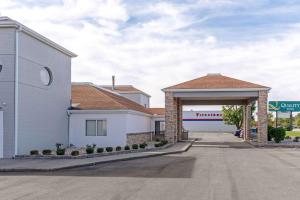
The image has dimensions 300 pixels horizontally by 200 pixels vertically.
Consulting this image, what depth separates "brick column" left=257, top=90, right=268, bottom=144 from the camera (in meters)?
34.8

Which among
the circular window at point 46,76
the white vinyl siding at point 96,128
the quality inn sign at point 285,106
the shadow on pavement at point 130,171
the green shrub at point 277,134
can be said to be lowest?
the shadow on pavement at point 130,171

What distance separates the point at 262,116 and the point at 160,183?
23430 mm

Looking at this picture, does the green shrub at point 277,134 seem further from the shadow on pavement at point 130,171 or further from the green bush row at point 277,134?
the shadow on pavement at point 130,171

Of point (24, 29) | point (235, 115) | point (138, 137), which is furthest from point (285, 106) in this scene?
point (24, 29)

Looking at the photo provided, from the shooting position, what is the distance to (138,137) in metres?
34.9

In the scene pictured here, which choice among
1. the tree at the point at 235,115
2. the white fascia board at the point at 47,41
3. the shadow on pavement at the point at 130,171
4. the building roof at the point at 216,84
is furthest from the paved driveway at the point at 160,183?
the tree at the point at 235,115

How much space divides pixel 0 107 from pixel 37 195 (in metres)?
11.8

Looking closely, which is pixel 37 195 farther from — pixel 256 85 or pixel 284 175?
pixel 256 85

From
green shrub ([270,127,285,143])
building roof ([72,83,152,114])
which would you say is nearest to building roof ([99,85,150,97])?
building roof ([72,83,152,114])

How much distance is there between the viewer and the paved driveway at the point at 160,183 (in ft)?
36.4

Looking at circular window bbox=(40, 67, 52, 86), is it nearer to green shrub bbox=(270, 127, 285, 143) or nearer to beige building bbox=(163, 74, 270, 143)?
beige building bbox=(163, 74, 270, 143)

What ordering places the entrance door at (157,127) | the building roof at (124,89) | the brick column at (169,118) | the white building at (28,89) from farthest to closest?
the building roof at (124,89) → the entrance door at (157,127) → the brick column at (169,118) → the white building at (28,89)

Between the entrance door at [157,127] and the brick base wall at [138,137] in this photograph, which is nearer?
the brick base wall at [138,137]

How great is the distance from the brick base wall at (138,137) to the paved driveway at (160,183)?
499 inches
